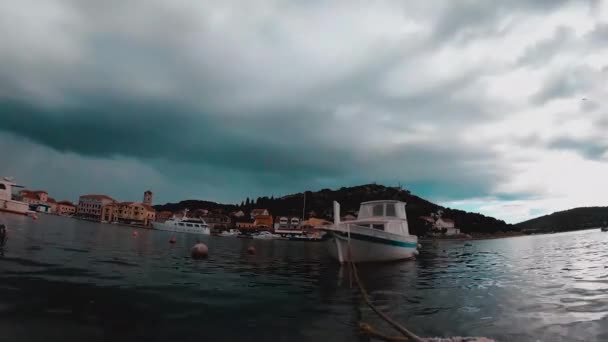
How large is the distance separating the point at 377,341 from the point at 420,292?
7.84m

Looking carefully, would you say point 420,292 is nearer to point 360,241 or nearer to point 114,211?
point 360,241

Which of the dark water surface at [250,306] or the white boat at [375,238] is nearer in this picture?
the dark water surface at [250,306]

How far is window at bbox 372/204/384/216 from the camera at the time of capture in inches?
1240

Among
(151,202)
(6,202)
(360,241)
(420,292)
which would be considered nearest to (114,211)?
(151,202)

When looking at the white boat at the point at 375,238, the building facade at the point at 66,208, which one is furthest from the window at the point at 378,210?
the building facade at the point at 66,208

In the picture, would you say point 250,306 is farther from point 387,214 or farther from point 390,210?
point 390,210

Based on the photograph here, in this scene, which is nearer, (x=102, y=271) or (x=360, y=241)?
(x=102, y=271)

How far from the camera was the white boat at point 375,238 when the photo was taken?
24.2 metres

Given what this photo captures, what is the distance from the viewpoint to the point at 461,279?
1856 centimetres

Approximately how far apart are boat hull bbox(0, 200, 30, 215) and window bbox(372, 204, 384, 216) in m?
62.5

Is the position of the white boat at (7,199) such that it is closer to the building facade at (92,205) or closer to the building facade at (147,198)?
the building facade at (92,205)

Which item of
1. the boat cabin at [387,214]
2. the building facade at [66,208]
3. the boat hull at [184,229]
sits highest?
the building facade at [66,208]

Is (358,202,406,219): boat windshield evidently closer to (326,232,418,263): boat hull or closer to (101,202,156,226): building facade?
(326,232,418,263): boat hull

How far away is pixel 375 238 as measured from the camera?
2522 centimetres
